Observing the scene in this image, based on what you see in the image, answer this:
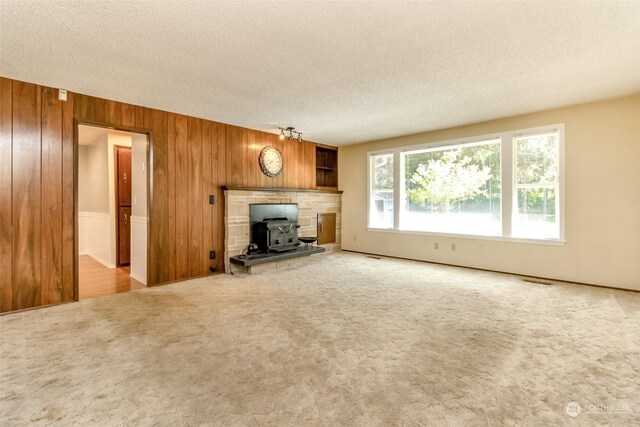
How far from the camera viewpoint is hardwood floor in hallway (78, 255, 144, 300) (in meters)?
4.03

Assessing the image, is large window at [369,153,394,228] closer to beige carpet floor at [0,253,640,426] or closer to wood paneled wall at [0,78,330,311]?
wood paneled wall at [0,78,330,311]

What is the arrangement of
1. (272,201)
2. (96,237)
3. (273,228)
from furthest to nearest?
1. (96,237)
2. (272,201)
3. (273,228)

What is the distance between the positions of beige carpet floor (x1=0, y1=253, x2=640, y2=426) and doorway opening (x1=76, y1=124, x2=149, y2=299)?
3.14 feet

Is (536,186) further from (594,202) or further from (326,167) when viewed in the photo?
(326,167)

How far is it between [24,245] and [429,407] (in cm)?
415

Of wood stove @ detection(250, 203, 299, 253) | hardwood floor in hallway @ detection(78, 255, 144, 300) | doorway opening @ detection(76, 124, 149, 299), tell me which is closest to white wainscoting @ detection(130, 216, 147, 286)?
doorway opening @ detection(76, 124, 149, 299)

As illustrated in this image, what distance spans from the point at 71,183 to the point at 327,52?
3.28 meters

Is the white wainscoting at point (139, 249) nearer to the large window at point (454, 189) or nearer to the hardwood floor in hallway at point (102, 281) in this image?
the hardwood floor in hallway at point (102, 281)

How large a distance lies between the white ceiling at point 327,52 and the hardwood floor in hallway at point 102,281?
2.48 m

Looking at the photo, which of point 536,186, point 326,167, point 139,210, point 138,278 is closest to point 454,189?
point 536,186

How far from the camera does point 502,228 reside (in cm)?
486

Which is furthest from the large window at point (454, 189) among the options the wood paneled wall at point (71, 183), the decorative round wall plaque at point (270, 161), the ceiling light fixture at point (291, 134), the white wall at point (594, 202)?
the wood paneled wall at point (71, 183)

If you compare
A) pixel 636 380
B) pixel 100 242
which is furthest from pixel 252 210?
pixel 636 380

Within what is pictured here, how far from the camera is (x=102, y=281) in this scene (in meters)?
4.55
